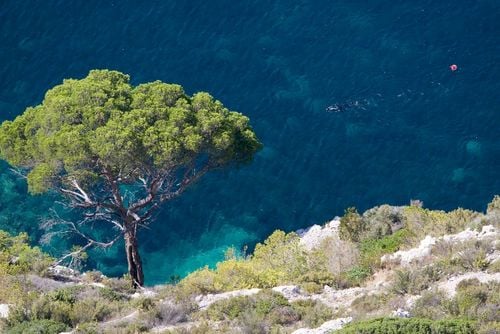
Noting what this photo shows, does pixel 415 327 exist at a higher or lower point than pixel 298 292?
lower

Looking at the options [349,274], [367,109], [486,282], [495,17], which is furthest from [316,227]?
[495,17]

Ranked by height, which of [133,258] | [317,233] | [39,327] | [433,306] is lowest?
[433,306]

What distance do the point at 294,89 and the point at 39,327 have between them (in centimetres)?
2992

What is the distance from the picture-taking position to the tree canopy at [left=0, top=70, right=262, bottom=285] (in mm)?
33125

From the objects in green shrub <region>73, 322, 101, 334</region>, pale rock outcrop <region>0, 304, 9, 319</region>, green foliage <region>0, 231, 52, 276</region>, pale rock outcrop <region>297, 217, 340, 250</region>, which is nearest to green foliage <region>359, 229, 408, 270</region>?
pale rock outcrop <region>297, 217, 340, 250</region>

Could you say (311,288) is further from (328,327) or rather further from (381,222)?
(381,222)

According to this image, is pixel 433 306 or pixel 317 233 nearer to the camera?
pixel 433 306

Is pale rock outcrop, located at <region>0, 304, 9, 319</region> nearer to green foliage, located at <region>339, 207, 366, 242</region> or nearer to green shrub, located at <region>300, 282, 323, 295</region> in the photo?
green shrub, located at <region>300, 282, 323, 295</region>

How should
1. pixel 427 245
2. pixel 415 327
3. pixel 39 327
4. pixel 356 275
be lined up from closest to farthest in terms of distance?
pixel 415 327 < pixel 39 327 < pixel 356 275 < pixel 427 245

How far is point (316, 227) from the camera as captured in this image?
4406 cm

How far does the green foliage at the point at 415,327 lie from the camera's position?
72.5 feet

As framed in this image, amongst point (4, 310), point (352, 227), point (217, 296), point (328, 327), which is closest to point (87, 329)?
point (4, 310)

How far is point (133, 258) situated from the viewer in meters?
35.7

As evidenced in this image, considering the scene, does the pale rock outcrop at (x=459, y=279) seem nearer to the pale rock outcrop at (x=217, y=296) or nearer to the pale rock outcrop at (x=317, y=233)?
the pale rock outcrop at (x=217, y=296)
